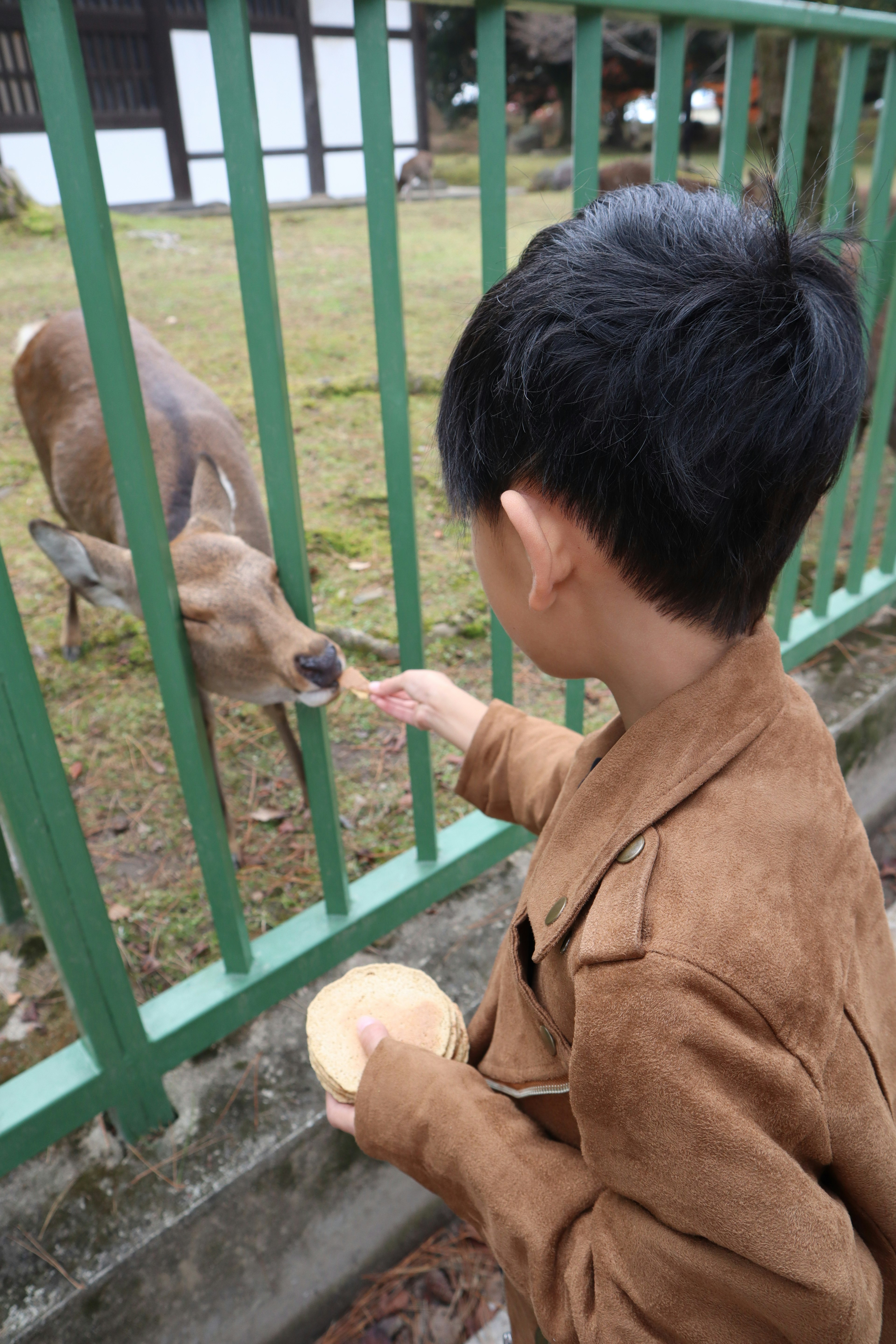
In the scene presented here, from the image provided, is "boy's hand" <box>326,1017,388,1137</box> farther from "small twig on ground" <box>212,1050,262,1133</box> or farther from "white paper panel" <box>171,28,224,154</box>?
"white paper panel" <box>171,28,224,154</box>

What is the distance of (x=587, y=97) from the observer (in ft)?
5.88

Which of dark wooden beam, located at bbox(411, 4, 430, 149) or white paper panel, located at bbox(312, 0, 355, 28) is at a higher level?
white paper panel, located at bbox(312, 0, 355, 28)

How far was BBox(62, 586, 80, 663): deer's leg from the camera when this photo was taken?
3.66m

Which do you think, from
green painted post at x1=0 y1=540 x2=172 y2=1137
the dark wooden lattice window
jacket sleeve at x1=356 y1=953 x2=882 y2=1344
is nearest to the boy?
jacket sleeve at x1=356 y1=953 x2=882 y2=1344

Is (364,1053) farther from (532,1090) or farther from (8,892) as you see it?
(8,892)

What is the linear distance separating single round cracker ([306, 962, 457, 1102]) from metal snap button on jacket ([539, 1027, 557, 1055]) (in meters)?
0.18

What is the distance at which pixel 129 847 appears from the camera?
2.83 m

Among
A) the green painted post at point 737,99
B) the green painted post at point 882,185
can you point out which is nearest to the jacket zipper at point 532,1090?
the green painted post at point 737,99

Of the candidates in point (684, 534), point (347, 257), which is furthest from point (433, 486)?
point (347, 257)

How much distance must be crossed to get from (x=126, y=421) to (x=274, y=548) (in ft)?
1.31

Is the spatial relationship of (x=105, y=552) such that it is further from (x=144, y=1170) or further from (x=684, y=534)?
(x=684, y=534)

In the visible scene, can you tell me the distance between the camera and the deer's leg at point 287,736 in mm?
2775

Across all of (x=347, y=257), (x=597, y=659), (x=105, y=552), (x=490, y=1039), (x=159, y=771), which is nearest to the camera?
(x=597, y=659)

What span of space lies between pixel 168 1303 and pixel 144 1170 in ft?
0.75
